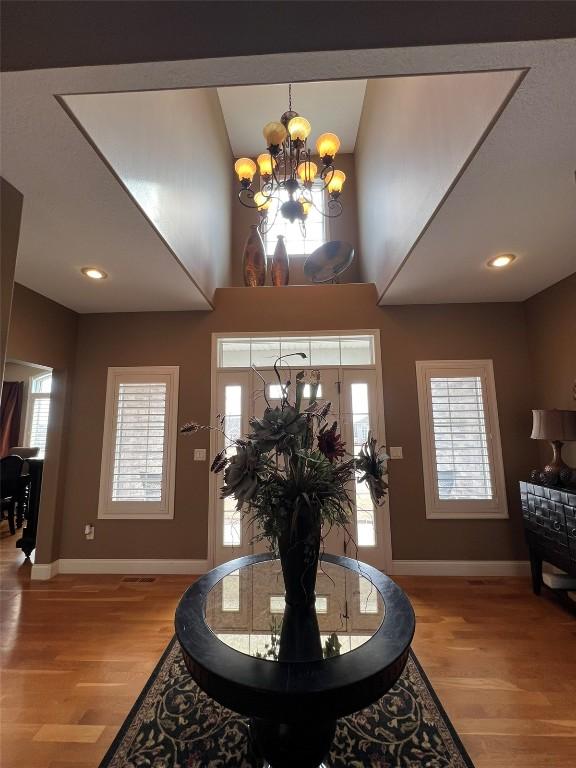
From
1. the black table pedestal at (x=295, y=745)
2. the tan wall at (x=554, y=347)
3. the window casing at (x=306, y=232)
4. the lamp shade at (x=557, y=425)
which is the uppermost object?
the window casing at (x=306, y=232)

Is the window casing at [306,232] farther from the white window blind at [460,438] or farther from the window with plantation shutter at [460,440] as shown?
the white window blind at [460,438]

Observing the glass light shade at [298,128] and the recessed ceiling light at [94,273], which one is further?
the glass light shade at [298,128]

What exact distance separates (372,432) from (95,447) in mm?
3030

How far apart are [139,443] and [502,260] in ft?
12.8

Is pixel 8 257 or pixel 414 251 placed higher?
pixel 414 251

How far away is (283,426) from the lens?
1.20m

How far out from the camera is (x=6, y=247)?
1769 millimetres

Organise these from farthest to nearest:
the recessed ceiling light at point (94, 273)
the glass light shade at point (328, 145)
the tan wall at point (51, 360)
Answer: the glass light shade at point (328, 145) → the tan wall at point (51, 360) → the recessed ceiling light at point (94, 273)

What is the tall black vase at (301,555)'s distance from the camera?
4.31 ft

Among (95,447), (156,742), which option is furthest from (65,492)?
(156,742)

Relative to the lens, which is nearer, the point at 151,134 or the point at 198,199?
the point at 151,134

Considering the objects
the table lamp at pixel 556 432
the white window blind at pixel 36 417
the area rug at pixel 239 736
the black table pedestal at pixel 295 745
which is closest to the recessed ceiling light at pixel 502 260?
the table lamp at pixel 556 432

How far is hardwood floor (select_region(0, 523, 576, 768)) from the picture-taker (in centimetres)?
163

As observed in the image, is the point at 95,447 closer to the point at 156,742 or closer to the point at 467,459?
the point at 156,742
